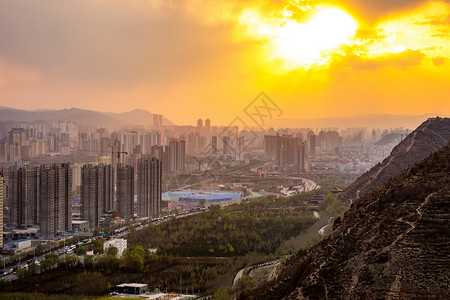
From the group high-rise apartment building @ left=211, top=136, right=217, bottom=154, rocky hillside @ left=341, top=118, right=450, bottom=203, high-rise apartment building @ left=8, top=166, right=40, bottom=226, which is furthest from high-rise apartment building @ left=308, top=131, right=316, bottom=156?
high-rise apartment building @ left=8, top=166, right=40, bottom=226

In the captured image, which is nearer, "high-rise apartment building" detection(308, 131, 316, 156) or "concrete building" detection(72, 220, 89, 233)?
"concrete building" detection(72, 220, 89, 233)

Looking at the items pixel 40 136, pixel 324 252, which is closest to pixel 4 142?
pixel 40 136

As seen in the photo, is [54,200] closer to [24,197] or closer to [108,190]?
[24,197]

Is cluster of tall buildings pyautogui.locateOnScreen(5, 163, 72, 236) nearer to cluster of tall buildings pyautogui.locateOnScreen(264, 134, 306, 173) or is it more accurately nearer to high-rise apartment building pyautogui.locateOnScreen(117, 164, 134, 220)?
high-rise apartment building pyautogui.locateOnScreen(117, 164, 134, 220)

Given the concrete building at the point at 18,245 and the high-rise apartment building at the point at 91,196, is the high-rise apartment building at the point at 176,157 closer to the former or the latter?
the high-rise apartment building at the point at 91,196

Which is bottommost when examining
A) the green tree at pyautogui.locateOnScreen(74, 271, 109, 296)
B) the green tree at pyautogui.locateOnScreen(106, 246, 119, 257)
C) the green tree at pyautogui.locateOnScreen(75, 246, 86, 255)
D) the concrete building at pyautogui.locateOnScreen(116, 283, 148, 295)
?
the green tree at pyautogui.locateOnScreen(75, 246, 86, 255)

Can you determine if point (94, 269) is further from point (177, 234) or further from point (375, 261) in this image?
point (375, 261)
